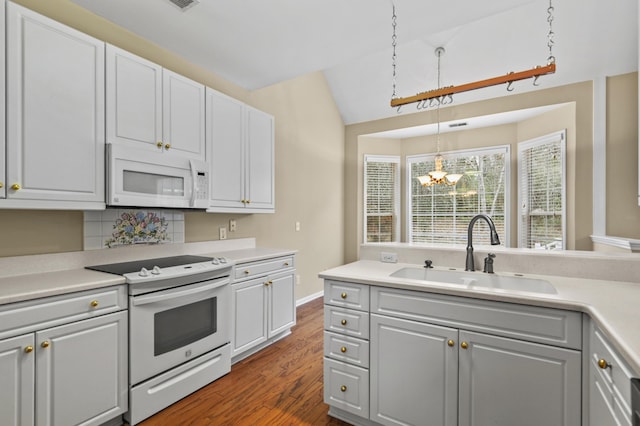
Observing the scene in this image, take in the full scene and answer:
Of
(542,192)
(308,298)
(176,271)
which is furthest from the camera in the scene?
(308,298)

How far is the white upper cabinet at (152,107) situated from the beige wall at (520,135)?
10.8 feet

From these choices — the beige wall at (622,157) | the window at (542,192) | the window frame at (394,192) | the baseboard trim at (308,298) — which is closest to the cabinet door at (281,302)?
the baseboard trim at (308,298)

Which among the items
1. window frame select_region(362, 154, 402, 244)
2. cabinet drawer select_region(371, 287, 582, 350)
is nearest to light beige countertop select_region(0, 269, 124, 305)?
cabinet drawer select_region(371, 287, 582, 350)

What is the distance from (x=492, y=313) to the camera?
4.83ft

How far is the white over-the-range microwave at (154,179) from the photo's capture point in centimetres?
201

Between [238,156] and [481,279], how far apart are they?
7.52ft

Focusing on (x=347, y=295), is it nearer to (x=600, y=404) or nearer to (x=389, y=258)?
(x=389, y=258)

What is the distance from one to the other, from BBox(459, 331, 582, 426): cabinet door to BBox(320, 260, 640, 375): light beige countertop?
0.21m

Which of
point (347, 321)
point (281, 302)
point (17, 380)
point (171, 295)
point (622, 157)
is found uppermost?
point (622, 157)

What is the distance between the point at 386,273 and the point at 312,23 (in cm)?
191

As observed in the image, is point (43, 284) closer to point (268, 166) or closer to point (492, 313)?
point (268, 166)

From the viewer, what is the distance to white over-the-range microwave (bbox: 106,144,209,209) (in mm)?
2014

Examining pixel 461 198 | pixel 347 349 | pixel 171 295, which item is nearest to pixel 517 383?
pixel 347 349

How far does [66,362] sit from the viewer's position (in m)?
1.63
